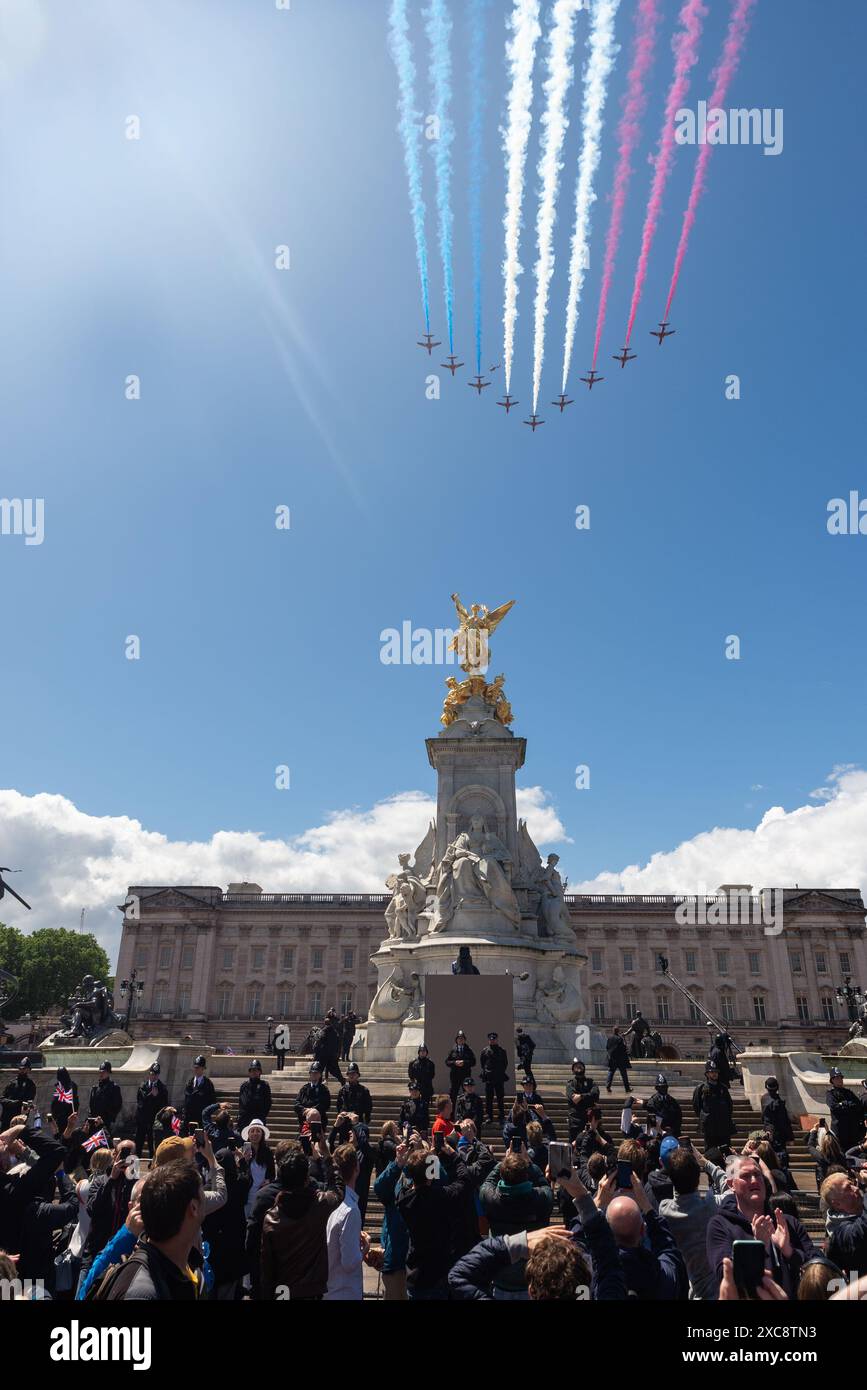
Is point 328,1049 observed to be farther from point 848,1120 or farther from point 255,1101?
point 848,1120

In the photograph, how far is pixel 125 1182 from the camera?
7172 millimetres

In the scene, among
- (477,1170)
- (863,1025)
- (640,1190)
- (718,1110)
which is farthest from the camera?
(863,1025)

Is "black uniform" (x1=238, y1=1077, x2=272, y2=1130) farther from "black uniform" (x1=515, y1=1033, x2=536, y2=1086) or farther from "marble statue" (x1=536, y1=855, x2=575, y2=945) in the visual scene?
"marble statue" (x1=536, y1=855, x2=575, y2=945)

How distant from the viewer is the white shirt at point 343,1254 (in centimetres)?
606

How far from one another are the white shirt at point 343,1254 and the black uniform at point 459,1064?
11529mm

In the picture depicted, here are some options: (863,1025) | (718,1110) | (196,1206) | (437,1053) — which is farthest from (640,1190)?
(863,1025)

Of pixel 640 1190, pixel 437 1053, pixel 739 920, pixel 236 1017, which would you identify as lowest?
pixel 640 1190

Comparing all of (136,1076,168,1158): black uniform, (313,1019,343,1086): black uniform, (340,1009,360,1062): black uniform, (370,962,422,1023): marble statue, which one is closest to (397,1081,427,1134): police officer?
(136,1076,168,1158): black uniform

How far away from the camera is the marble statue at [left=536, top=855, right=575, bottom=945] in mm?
30453

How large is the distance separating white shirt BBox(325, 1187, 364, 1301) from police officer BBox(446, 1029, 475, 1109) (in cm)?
1154

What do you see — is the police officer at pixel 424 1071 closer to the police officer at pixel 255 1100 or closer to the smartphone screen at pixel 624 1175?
the police officer at pixel 255 1100

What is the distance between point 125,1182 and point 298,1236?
234 cm

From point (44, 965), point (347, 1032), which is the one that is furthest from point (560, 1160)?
point (44, 965)
